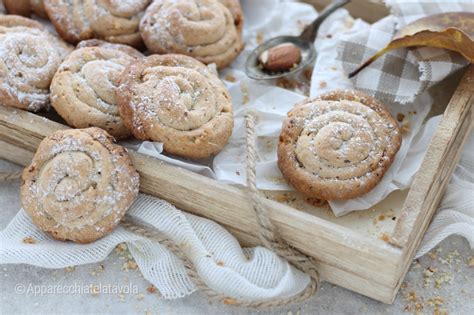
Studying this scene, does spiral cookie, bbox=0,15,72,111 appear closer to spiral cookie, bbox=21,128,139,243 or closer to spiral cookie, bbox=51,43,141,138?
spiral cookie, bbox=51,43,141,138

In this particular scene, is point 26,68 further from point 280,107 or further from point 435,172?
point 435,172

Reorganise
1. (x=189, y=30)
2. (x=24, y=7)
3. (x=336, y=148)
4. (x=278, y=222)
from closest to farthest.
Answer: (x=278, y=222), (x=336, y=148), (x=189, y=30), (x=24, y=7)

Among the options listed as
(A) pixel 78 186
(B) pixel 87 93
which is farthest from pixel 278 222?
(B) pixel 87 93

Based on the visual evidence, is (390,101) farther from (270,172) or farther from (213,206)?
(213,206)

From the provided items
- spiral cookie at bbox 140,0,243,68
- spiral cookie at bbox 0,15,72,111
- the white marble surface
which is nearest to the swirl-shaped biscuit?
spiral cookie at bbox 140,0,243,68

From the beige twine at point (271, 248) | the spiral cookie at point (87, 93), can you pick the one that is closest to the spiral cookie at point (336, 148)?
the beige twine at point (271, 248)

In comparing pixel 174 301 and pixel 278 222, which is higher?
pixel 278 222
